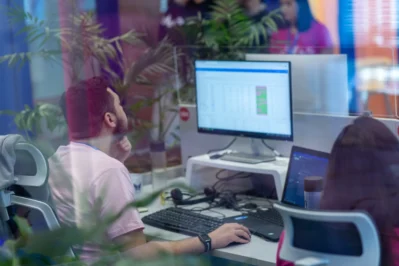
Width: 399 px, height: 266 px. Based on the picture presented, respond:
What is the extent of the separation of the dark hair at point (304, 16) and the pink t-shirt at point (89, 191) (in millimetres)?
2357

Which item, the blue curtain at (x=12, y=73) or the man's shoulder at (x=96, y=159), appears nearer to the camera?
the man's shoulder at (x=96, y=159)

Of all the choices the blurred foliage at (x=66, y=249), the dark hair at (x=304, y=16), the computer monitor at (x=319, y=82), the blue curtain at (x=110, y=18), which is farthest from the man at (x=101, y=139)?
the dark hair at (x=304, y=16)

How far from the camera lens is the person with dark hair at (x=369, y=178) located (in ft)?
5.15

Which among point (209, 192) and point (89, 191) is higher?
point (89, 191)

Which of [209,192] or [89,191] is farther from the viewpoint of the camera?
[209,192]

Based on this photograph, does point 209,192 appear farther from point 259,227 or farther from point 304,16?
point 304,16

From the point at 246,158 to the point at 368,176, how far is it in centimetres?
99

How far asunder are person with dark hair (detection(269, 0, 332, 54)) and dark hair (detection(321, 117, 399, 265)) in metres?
2.04

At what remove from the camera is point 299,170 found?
91.5 inches

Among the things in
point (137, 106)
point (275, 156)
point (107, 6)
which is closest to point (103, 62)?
point (137, 106)

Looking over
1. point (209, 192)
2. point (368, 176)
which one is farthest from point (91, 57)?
point (368, 176)

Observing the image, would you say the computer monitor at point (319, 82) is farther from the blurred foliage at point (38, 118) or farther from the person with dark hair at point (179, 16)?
the person with dark hair at point (179, 16)

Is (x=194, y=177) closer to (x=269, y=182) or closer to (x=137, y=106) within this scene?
(x=269, y=182)

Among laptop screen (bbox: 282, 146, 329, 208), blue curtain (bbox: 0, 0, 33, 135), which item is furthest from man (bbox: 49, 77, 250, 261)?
blue curtain (bbox: 0, 0, 33, 135)
